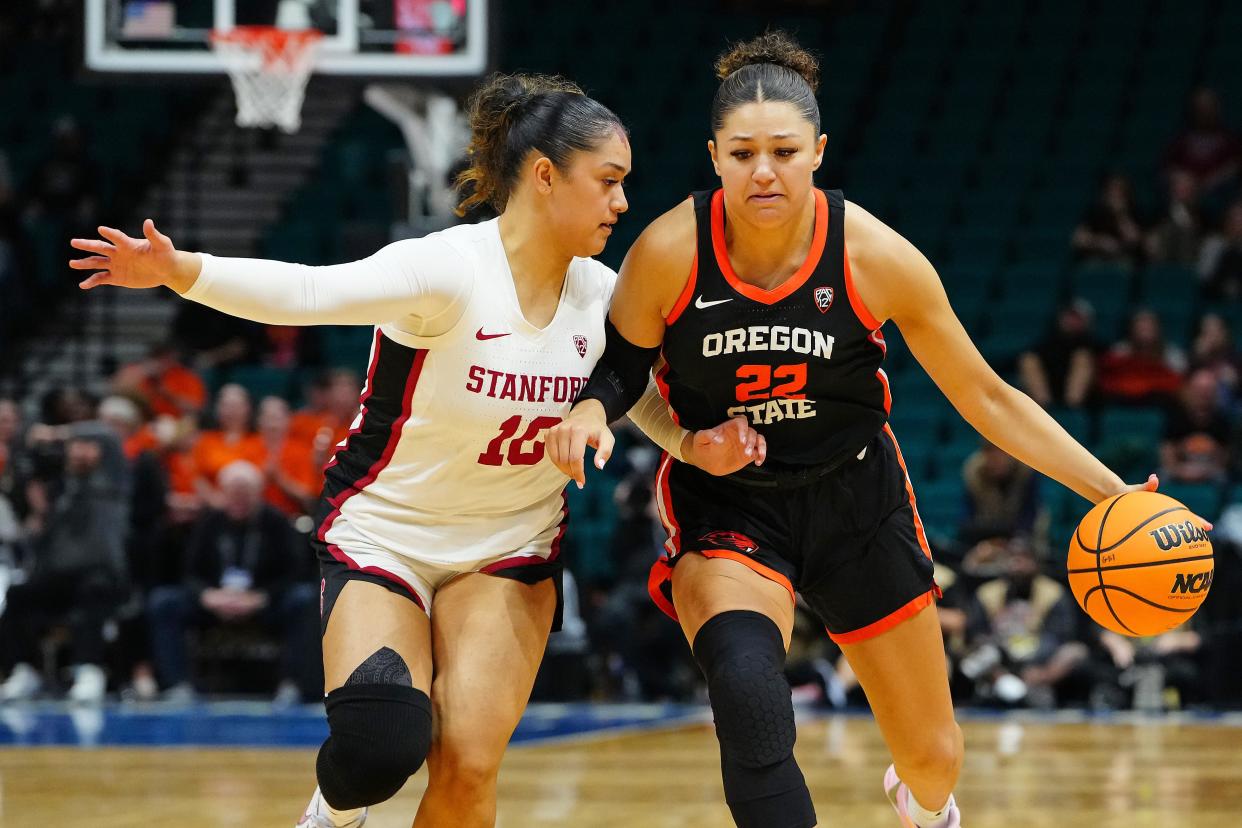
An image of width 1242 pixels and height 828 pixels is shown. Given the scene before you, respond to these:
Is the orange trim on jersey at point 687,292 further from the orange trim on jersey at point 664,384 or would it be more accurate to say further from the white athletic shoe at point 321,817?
the white athletic shoe at point 321,817

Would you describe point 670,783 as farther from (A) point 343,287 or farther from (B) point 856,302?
(A) point 343,287

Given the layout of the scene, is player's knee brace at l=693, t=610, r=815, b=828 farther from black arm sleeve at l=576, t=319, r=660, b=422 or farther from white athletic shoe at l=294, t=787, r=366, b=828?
white athletic shoe at l=294, t=787, r=366, b=828

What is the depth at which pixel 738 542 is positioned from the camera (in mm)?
4281

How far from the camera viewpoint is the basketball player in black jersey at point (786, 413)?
405 cm

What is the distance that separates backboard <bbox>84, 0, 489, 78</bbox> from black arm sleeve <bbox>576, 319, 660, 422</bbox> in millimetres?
5210

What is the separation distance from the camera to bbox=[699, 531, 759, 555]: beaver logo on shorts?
427cm

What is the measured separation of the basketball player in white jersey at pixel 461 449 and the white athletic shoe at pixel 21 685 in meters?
6.58

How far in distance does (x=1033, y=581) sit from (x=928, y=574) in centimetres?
571

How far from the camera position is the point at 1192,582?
429 centimetres

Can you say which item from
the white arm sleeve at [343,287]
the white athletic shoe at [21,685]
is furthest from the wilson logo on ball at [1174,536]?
the white athletic shoe at [21,685]

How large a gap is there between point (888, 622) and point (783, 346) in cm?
78

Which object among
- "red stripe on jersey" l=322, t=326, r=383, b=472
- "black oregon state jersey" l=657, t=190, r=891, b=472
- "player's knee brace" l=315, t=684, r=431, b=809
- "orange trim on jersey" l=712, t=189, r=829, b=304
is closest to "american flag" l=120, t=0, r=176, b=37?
"red stripe on jersey" l=322, t=326, r=383, b=472

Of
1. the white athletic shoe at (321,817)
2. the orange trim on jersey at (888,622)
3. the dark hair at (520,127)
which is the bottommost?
the white athletic shoe at (321,817)

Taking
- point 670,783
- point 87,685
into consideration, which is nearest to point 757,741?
point 670,783
